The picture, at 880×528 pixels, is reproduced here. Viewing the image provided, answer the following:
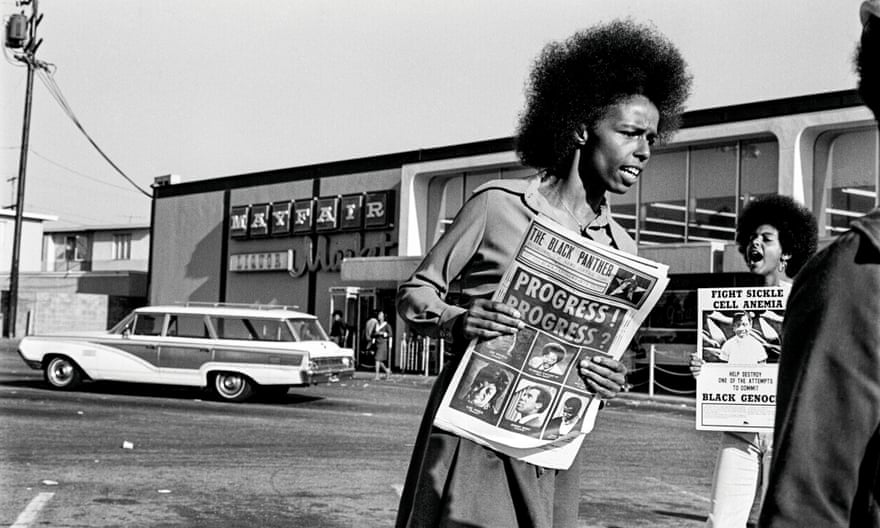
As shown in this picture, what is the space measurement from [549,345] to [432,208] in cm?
3071

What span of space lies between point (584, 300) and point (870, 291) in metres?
1.53

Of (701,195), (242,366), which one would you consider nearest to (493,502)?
(242,366)

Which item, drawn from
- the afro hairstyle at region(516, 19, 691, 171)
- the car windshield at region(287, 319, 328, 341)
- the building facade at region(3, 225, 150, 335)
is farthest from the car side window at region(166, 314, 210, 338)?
the building facade at region(3, 225, 150, 335)

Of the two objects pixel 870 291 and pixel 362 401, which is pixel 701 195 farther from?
pixel 870 291

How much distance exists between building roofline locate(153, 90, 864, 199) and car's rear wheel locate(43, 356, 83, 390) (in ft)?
33.8

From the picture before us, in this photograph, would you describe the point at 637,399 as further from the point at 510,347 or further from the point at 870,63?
the point at 870,63

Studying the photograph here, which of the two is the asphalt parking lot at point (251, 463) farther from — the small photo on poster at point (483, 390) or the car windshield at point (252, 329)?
the small photo on poster at point (483, 390)

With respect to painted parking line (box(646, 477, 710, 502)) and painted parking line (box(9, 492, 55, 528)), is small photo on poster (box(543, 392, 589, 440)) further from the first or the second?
painted parking line (box(646, 477, 710, 502))

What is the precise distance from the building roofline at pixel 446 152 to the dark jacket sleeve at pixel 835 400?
1232 centimetres

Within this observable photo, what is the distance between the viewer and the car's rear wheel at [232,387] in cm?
1792

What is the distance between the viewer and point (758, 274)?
5762 mm

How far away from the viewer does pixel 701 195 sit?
26734 millimetres

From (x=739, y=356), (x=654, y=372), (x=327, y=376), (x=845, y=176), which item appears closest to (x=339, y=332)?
Result: (x=654, y=372)

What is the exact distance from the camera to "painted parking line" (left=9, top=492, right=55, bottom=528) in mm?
7090
